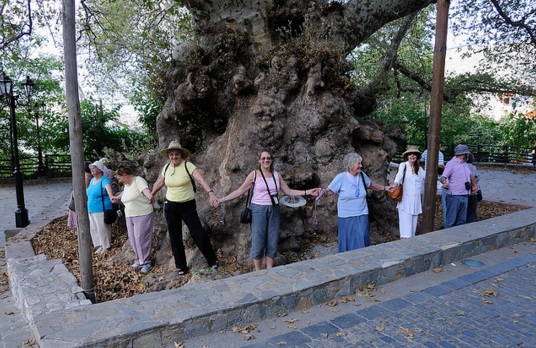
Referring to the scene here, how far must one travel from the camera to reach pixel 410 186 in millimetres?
6984

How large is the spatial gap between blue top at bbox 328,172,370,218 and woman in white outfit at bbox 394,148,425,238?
1229 millimetres

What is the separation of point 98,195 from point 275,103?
3.53 metres

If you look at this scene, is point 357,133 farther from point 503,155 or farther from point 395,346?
point 503,155

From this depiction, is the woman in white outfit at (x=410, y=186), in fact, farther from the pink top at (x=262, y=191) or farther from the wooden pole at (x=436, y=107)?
the pink top at (x=262, y=191)

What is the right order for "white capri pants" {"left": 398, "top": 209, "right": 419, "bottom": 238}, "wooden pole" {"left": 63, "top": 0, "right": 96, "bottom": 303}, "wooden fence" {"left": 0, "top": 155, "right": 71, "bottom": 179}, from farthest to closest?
"wooden fence" {"left": 0, "top": 155, "right": 71, "bottom": 179}, "white capri pants" {"left": 398, "top": 209, "right": 419, "bottom": 238}, "wooden pole" {"left": 63, "top": 0, "right": 96, "bottom": 303}

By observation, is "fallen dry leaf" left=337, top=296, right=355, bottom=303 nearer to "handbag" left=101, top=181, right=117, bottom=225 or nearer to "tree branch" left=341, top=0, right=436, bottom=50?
"handbag" left=101, top=181, right=117, bottom=225

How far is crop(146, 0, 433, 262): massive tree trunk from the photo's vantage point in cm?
732

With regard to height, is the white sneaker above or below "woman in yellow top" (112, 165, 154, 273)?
below

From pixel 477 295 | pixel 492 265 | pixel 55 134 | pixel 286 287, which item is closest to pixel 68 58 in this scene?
pixel 286 287

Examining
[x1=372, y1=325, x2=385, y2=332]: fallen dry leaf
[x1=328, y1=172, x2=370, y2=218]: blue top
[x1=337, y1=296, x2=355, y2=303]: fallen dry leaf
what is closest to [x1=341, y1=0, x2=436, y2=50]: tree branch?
[x1=328, y1=172, x2=370, y2=218]: blue top

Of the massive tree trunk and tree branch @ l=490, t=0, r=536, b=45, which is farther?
tree branch @ l=490, t=0, r=536, b=45

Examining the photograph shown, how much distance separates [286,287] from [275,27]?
19.1 ft

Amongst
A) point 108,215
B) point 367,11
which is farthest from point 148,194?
point 367,11

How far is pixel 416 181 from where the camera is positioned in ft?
22.9
